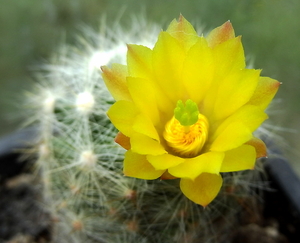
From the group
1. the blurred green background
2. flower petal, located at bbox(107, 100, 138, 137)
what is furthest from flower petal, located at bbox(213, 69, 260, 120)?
the blurred green background

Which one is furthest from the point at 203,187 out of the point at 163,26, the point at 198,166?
the point at 163,26

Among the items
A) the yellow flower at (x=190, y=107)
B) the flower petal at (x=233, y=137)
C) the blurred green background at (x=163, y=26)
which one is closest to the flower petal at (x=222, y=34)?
the yellow flower at (x=190, y=107)

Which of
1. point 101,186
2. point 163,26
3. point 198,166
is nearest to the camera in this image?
point 198,166

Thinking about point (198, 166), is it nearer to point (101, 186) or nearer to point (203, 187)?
point (203, 187)

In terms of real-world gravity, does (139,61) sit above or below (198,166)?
above

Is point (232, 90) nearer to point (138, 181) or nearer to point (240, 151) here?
point (240, 151)

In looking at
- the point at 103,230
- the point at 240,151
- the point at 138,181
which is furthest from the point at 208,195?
the point at 103,230

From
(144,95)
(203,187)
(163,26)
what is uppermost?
(163,26)
